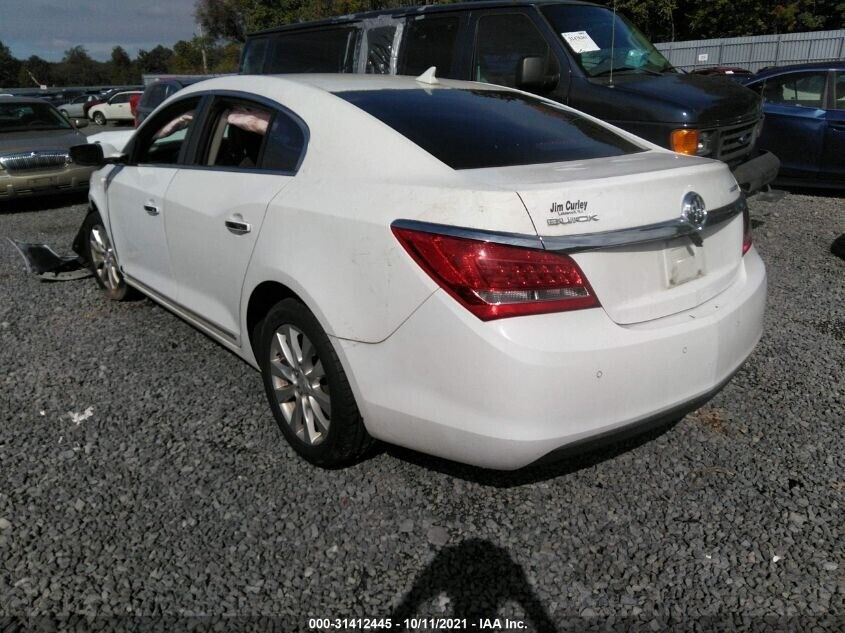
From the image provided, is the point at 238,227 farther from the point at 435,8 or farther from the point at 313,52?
the point at 313,52

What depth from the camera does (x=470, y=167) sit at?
8.39 ft

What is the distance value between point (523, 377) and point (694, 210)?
932 mm

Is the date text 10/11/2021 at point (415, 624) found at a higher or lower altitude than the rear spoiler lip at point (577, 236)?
lower

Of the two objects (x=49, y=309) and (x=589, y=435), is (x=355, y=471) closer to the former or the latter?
(x=589, y=435)

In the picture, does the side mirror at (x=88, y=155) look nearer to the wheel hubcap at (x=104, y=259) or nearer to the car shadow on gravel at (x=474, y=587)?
the wheel hubcap at (x=104, y=259)

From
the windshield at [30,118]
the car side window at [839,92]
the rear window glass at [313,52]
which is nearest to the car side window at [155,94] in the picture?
the windshield at [30,118]

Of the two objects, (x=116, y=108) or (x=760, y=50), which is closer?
(x=760, y=50)

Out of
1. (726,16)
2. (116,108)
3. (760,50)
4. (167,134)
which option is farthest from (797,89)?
(726,16)

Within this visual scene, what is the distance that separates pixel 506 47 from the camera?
19.8 ft

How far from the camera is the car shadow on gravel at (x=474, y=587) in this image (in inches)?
88.0

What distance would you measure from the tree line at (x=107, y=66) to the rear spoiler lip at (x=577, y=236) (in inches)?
2484

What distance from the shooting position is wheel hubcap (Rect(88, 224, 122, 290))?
488cm

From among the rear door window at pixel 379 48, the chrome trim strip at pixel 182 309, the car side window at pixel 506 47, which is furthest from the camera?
the rear door window at pixel 379 48

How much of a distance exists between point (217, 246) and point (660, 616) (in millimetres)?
2334
